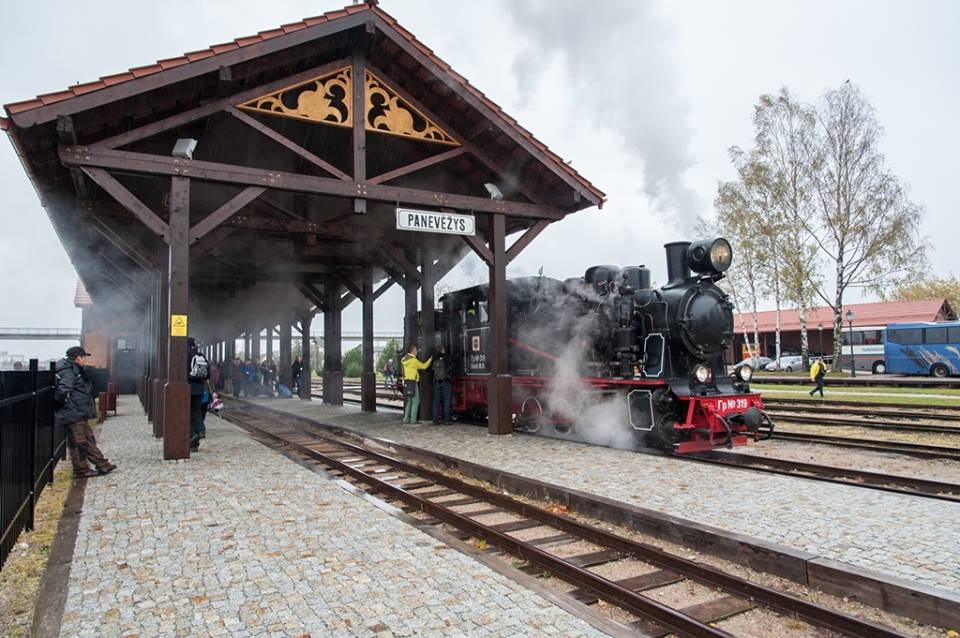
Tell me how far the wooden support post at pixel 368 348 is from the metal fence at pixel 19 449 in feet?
30.2

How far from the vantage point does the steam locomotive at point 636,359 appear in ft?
28.7

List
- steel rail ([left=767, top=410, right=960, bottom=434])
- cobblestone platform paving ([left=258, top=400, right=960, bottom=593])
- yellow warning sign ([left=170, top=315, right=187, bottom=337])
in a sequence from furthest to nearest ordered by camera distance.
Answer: steel rail ([left=767, top=410, right=960, bottom=434]), yellow warning sign ([left=170, top=315, right=187, bottom=337]), cobblestone platform paving ([left=258, top=400, right=960, bottom=593])

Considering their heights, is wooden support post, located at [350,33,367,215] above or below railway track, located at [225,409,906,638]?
above

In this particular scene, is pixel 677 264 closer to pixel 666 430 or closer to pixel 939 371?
pixel 666 430

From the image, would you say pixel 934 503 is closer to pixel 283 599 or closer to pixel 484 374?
pixel 283 599

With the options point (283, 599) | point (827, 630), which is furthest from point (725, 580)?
point (283, 599)

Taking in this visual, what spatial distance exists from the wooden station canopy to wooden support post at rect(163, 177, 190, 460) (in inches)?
0.9

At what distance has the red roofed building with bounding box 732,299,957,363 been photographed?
129 feet

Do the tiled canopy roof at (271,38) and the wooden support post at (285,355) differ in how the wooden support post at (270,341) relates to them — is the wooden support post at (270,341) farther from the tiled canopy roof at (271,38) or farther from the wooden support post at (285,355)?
the tiled canopy roof at (271,38)

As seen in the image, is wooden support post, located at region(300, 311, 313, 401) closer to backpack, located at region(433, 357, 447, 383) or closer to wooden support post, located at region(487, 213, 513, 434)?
backpack, located at region(433, 357, 447, 383)

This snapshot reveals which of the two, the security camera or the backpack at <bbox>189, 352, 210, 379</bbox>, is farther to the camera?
the security camera

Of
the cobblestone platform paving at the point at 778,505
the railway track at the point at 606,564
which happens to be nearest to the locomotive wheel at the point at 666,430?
the cobblestone platform paving at the point at 778,505

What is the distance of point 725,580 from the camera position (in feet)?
13.0

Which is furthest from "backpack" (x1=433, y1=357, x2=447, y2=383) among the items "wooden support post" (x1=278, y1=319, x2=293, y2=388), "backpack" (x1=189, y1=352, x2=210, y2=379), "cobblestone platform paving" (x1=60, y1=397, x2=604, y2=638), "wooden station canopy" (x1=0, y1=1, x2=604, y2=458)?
"wooden support post" (x1=278, y1=319, x2=293, y2=388)
